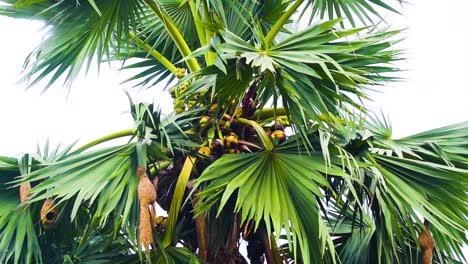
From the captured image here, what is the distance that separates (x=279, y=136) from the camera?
3.66 metres

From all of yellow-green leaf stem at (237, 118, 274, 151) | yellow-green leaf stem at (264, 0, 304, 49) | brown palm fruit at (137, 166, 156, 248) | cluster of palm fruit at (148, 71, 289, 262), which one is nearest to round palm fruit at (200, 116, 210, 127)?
cluster of palm fruit at (148, 71, 289, 262)

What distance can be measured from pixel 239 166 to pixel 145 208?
1.99 feet

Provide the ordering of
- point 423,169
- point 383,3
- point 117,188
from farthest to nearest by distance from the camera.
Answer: point 383,3
point 423,169
point 117,188

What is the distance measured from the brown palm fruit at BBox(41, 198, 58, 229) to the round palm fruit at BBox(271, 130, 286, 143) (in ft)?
3.56

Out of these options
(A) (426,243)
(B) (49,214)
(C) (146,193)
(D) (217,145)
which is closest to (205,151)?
(D) (217,145)

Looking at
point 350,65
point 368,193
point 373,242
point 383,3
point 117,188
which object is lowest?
point 373,242

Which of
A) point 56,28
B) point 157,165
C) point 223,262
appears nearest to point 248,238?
point 223,262

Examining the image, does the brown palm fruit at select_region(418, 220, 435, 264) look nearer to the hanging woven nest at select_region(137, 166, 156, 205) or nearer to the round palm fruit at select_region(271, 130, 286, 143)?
the round palm fruit at select_region(271, 130, 286, 143)

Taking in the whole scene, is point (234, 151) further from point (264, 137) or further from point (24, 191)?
point (24, 191)

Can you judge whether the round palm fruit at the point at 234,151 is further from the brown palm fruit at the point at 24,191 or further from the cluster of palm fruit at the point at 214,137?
the brown palm fruit at the point at 24,191

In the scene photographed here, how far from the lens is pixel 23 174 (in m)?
3.86

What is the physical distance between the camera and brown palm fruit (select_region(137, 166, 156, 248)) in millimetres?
2998

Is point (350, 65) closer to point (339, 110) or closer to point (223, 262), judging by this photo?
point (339, 110)

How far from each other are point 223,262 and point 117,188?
721 mm
